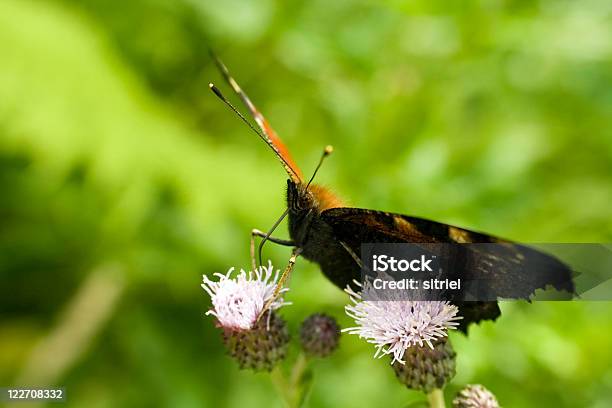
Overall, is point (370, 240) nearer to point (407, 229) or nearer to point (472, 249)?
point (407, 229)

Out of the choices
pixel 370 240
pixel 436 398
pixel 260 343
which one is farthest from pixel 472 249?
pixel 260 343

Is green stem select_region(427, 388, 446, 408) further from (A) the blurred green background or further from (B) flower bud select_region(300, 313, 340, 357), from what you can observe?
(A) the blurred green background

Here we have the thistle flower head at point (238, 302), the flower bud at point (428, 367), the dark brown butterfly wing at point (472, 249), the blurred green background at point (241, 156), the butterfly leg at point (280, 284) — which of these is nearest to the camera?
the dark brown butterfly wing at point (472, 249)

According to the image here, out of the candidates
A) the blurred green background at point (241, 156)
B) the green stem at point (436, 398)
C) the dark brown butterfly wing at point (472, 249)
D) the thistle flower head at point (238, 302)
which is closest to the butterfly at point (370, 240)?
the dark brown butterfly wing at point (472, 249)

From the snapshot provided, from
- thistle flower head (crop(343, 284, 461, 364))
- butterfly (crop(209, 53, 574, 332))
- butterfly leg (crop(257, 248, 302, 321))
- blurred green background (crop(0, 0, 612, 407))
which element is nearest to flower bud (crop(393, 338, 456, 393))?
thistle flower head (crop(343, 284, 461, 364))

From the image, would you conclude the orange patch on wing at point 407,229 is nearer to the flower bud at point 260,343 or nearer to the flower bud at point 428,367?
the flower bud at point 428,367
